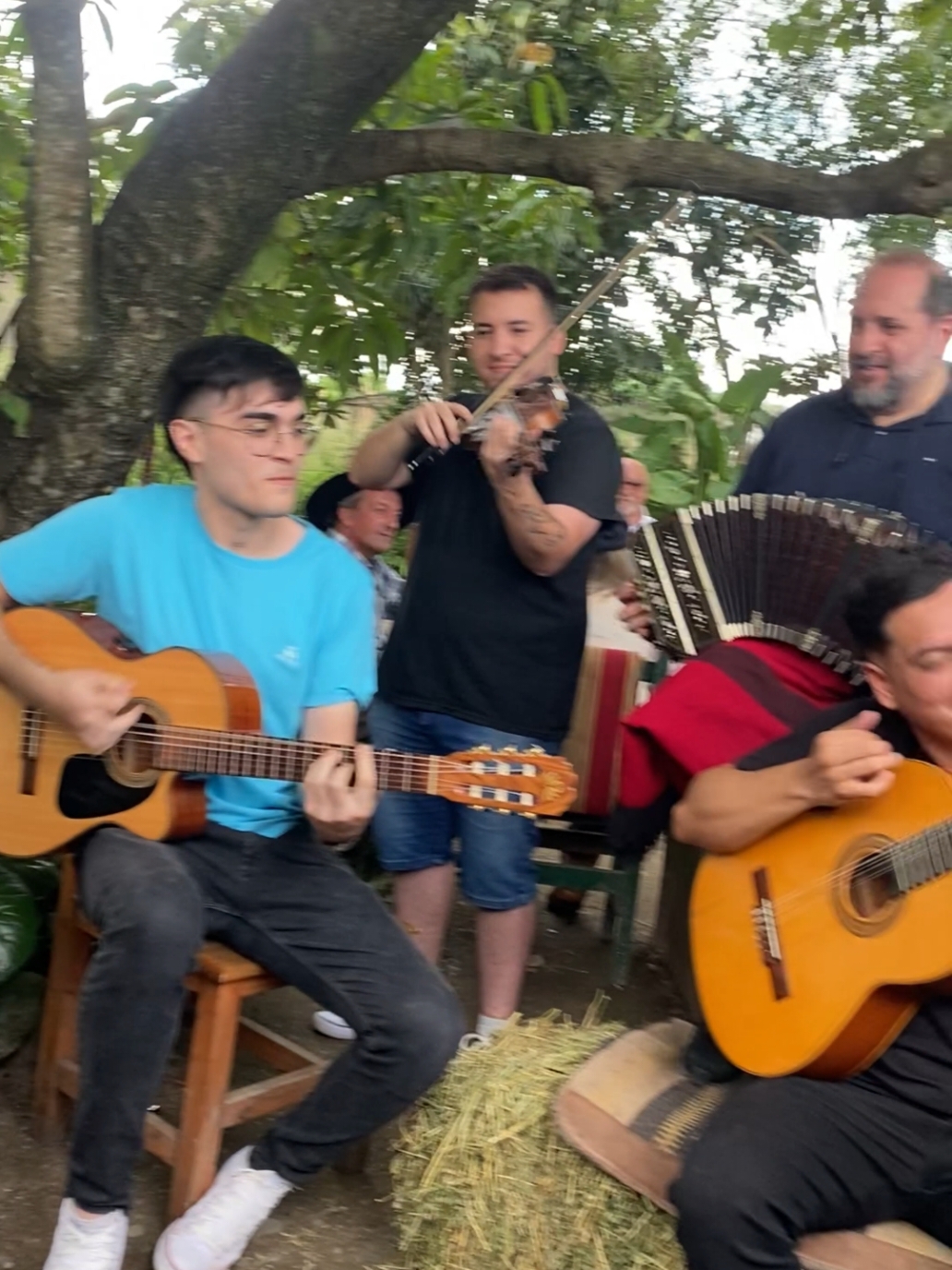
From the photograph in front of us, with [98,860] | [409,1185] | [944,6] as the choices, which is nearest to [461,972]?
[409,1185]

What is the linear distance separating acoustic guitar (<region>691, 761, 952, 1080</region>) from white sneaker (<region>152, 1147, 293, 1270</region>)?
0.81 meters

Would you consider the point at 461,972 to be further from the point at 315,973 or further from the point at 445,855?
the point at 315,973

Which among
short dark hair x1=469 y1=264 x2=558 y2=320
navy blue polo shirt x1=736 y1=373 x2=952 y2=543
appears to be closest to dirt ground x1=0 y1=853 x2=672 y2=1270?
navy blue polo shirt x1=736 y1=373 x2=952 y2=543

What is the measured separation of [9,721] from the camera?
238 centimetres

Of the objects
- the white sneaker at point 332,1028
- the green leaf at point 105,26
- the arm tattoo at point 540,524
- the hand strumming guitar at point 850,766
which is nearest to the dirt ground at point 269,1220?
the white sneaker at point 332,1028

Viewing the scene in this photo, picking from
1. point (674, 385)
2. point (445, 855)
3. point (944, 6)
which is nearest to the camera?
point (944, 6)

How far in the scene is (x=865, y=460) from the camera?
2604 millimetres

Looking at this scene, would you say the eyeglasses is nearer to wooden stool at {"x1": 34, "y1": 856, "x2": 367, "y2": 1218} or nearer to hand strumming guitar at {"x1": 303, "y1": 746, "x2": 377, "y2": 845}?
hand strumming guitar at {"x1": 303, "y1": 746, "x2": 377, "y2": 845}

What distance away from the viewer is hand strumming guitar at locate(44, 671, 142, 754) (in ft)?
7.26

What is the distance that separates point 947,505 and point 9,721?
188cm

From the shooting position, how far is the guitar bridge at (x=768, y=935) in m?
1.96

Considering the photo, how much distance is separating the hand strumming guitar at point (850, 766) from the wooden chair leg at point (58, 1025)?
4.73 feet

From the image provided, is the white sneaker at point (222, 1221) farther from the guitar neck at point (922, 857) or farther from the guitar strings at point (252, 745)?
the guitar neck at point (922, 857)

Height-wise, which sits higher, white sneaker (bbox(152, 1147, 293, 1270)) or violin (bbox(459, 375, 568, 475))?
violin (bbox(459, 375, 568, 475))
